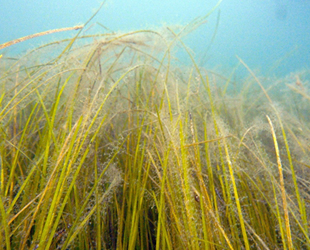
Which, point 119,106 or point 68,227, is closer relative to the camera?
point 68,227

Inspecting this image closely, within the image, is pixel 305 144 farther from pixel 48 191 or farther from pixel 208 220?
pixel 48 191

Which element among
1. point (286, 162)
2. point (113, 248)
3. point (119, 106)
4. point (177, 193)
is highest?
point (119, 106)

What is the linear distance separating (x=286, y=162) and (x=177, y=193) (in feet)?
4.91

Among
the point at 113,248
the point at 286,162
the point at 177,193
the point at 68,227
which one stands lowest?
the point at 113,248

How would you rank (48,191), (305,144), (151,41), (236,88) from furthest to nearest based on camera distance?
(236,88)
(151,41)
(305,144)
(48,191)

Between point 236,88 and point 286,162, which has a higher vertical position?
point 236,88

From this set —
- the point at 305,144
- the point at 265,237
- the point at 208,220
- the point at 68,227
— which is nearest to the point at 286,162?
the point at 305,144

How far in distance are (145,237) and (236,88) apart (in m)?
2.81

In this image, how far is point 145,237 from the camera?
1.04 metres

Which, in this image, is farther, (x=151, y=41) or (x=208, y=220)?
(x=151, y=41)

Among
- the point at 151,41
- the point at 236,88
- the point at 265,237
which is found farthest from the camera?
the point at 236,88

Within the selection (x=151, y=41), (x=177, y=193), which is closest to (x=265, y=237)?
(x=177, y=193)

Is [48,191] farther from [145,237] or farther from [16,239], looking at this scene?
[145,237]

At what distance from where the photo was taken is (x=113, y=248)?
0.97 m
